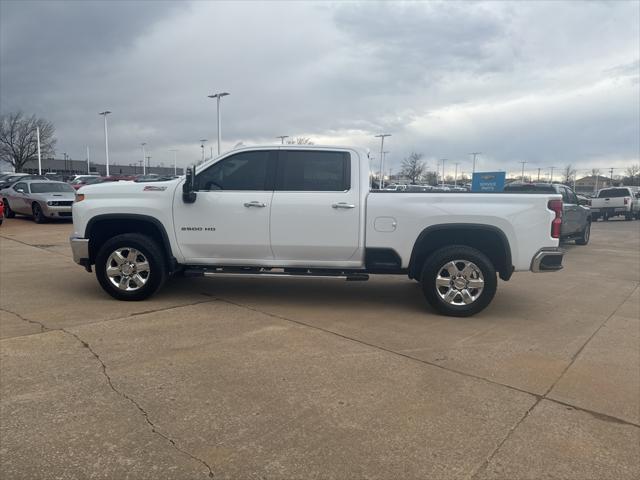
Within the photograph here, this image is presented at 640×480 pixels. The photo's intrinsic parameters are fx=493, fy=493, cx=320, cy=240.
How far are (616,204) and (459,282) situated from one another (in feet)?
82.7

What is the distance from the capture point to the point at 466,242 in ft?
19.7

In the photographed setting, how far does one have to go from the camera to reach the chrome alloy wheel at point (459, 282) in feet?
19.0

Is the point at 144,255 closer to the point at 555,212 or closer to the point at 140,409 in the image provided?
the point at 140,409

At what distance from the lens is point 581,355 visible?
15.6 feet

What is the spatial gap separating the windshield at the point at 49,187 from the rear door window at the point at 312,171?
14400 mm

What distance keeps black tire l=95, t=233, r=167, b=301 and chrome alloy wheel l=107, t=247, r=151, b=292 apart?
0.03 m

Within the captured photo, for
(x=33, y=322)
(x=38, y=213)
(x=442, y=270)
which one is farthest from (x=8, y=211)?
(x=442, y=270)

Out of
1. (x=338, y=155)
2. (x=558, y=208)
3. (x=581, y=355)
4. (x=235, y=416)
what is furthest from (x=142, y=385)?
(x=558, y=208)

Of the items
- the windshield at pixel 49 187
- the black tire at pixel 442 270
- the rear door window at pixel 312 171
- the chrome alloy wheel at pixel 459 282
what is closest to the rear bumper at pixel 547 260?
the black tire at pixel 442 270

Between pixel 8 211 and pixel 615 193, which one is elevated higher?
pixel 615 193

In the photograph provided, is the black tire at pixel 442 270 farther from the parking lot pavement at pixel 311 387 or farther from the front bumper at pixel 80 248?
the front bumper at pixel 80 248

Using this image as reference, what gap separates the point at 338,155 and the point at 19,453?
4455 millimetres

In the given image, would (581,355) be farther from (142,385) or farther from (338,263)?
(142,385)

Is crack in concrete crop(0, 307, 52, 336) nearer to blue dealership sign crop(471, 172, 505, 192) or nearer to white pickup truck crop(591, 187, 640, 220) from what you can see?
blue dealership sign crop(471, 172, 505, 192)
